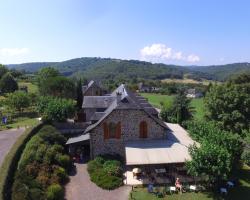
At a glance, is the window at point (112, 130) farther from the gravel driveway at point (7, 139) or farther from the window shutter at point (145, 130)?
the gravel driveway at point (7, 139)

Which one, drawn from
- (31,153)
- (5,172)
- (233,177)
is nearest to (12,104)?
(31,153)

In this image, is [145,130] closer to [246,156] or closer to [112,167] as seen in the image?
[112,167]

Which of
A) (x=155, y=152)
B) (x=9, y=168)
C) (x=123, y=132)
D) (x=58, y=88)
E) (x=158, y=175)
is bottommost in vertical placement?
(x=158, y=175)

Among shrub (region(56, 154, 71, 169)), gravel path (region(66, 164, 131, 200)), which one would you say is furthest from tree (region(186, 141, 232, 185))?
shrub (region(56, 154, 71, 169))

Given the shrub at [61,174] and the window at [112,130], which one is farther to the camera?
the window at [112,130]

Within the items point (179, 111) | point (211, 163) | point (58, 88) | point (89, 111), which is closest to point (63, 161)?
point (211, 163)

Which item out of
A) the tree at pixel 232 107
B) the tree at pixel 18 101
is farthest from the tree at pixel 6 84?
the tree at pixel 232 107
